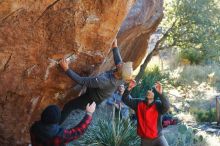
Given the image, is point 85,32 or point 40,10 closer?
point 40,10

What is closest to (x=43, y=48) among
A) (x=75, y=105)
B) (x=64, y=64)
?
(x=64, y=64)

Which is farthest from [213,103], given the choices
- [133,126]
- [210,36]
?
[133,126]

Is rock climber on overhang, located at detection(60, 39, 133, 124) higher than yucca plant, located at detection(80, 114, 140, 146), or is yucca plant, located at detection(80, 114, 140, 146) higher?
rock climber on overhang, located at detection(60, 39, 133, 124)

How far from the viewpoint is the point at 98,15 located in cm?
753

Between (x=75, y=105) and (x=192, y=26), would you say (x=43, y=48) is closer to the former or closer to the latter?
(x=75, y=105)

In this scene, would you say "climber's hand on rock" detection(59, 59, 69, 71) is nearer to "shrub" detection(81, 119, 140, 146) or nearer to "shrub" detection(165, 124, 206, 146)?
"shrub" detection(81, 119, 140, 146)

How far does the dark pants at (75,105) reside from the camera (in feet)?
26.4

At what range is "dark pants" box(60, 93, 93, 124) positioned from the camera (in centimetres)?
805

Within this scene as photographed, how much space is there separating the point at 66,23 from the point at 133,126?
9.94 feet

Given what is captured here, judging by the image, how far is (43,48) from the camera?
24.6 ft

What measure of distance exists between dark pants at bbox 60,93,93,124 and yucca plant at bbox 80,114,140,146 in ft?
3.06

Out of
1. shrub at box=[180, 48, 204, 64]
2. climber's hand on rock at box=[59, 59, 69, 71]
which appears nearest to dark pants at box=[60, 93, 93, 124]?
climber's hand on rock at box=[59, 59, 69, 71]

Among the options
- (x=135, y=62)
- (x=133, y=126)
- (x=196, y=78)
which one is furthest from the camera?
(x=196, y=78)

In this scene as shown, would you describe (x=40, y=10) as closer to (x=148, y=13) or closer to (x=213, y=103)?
(x=148, y=13)
